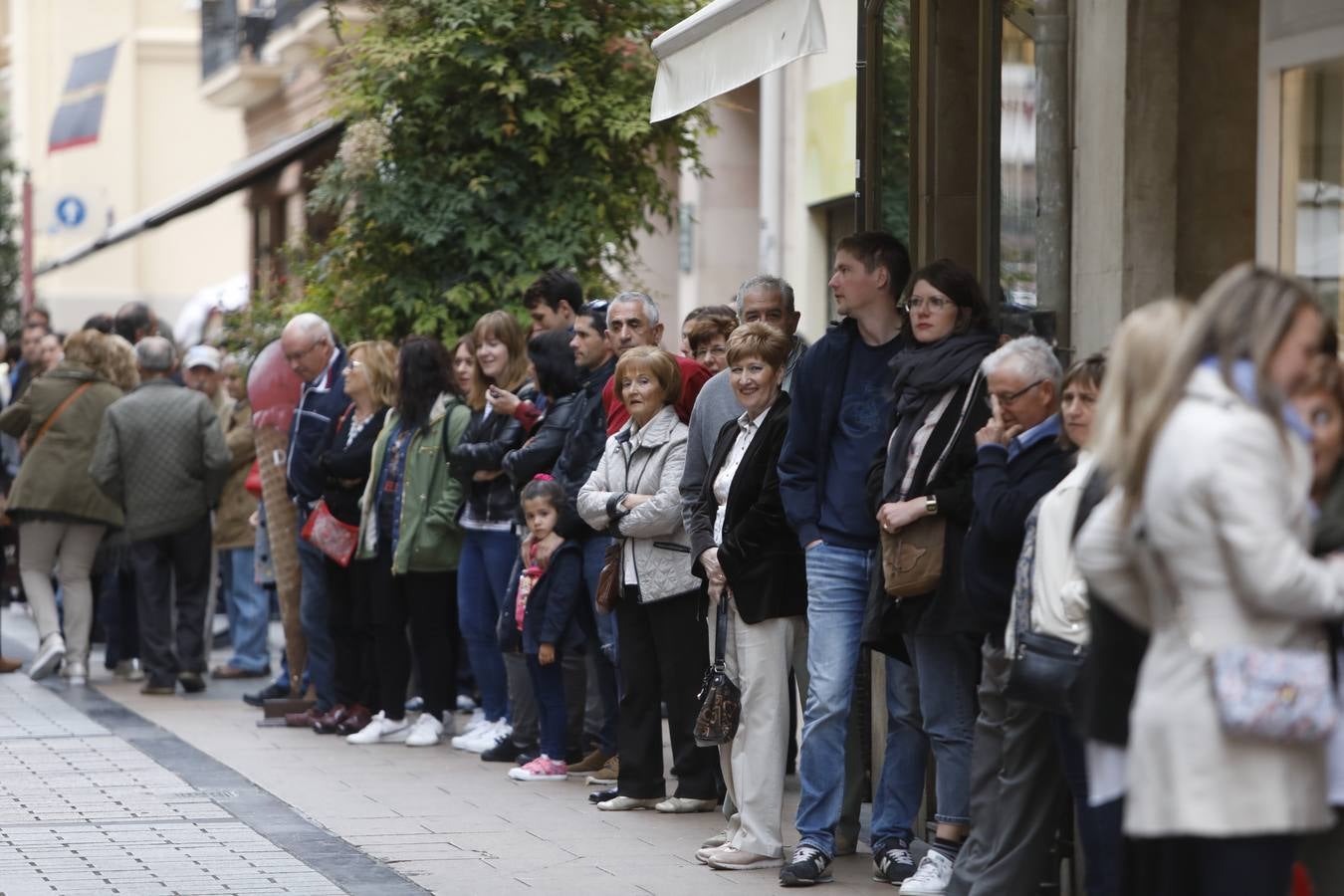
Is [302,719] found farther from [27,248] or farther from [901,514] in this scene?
[27,248]

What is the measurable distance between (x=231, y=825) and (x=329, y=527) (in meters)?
2.91

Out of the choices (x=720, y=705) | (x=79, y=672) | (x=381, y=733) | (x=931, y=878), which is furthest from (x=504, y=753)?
(x=79, y=672)

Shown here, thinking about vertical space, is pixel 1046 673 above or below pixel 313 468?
below

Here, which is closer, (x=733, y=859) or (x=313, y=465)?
(x=733, y=859)

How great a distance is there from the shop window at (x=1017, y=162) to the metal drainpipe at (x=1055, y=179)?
20cm

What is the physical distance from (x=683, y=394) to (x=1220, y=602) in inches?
208

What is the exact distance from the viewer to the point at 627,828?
890cm

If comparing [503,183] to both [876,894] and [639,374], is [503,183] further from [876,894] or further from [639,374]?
[876,894]

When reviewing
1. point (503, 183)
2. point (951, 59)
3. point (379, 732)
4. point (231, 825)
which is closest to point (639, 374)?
point (951, 59)

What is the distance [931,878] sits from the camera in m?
7.43

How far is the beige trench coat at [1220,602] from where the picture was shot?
4.17 m

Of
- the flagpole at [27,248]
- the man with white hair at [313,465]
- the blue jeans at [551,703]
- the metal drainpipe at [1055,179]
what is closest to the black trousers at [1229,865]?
the metal drainpipe at [1055,179]

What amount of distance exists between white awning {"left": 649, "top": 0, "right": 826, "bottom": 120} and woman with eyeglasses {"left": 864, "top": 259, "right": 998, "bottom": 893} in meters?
1.11

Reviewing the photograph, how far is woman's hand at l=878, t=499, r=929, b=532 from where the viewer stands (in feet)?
23.7
